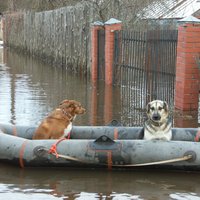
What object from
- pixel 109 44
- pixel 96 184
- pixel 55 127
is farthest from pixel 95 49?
pixel 96 184

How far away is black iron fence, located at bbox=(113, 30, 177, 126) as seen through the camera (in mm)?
13023

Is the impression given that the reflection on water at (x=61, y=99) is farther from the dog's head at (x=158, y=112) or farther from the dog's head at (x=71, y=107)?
the dog's head at (x=158, y=112)

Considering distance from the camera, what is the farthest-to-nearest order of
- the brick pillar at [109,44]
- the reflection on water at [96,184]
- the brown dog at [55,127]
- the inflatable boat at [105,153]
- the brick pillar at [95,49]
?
the brick pillar at [95,49]
the brick pillar at [109,44]
the brown dog at [55,127]
the inflatable boat at [105,153]
the reflection on water at [96,184]

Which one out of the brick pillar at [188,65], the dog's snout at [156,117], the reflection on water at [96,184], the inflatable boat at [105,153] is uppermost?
the brick pillar at [188,65]

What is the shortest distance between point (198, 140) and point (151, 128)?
3.28 ft

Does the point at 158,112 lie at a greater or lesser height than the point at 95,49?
lesser

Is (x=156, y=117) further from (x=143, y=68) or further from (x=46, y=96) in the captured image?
(x=46, y=96)

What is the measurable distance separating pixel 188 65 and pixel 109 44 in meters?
6.00

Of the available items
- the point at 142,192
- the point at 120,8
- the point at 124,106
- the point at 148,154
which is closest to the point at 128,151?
the point at 148,154

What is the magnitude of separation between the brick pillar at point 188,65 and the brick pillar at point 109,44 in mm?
5404

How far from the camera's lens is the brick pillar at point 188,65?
1185 centimetres

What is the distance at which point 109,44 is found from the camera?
58.0 feet

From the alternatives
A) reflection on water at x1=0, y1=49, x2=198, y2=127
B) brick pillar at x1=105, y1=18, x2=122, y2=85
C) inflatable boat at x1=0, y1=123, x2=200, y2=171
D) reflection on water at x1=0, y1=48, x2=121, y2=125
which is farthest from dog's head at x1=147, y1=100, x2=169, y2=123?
brick pillar at x1=105, y1=18, x2=122, y2=85

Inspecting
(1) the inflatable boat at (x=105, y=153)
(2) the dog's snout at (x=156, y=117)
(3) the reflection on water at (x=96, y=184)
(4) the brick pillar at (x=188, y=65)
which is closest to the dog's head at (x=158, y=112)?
(2) the dog's snout at (x=156, y=117)
